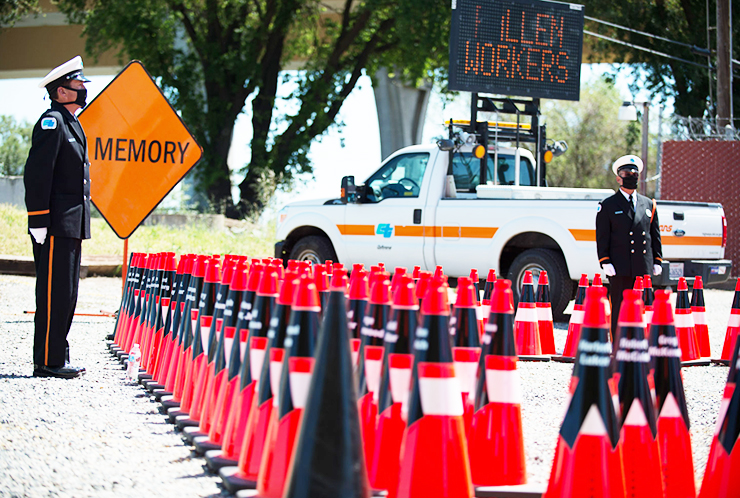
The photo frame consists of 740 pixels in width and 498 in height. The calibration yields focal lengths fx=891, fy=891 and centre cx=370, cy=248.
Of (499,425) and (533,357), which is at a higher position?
(499,425)

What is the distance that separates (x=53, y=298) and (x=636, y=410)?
4577mm

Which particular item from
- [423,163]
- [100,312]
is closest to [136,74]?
[100,312]

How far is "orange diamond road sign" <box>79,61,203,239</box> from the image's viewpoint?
945 centimetres

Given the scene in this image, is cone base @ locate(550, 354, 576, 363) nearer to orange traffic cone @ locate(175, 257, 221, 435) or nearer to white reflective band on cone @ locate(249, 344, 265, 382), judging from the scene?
orange traffic cone @ locate(175, 257, 221, 435)

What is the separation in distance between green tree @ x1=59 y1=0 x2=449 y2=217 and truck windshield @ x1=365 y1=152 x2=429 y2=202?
582 inches

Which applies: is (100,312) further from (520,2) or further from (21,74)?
(21,74)

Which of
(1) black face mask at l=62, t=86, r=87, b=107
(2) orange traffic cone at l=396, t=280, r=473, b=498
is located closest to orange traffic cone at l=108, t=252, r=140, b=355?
(1) black face mask at l=62, t=86, r=87, b=107

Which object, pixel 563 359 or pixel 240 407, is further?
pixel 563 359

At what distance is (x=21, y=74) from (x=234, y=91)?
16.3 m

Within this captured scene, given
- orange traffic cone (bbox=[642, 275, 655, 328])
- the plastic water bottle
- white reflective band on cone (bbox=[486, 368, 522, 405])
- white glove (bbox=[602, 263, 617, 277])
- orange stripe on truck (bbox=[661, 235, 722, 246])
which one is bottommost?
the plastic water bottle

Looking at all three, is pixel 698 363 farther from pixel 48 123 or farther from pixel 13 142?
pixel 13 142

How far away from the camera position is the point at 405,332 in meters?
3.94

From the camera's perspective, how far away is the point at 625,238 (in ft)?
25.8

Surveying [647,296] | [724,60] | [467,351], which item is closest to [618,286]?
[647,296]
